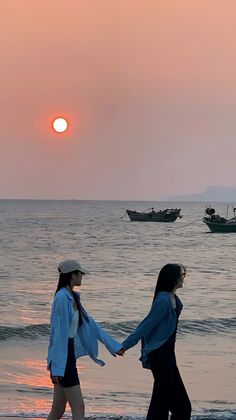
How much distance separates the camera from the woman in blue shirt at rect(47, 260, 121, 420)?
17.4 ft

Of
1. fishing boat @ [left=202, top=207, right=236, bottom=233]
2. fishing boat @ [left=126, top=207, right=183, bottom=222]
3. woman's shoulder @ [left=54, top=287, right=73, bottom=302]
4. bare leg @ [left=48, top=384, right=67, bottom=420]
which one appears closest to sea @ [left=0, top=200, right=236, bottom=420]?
bare leg @ [left=48, top=384, right=67, bottom=420]

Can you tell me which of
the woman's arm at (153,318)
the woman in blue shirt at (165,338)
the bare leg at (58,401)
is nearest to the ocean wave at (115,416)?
the bare leg at (58,401)

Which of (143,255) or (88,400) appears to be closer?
(88,400)

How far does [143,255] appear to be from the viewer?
166ft

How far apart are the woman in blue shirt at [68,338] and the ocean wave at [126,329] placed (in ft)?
34.7

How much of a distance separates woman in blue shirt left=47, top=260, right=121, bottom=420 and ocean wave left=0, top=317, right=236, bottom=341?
1058cm

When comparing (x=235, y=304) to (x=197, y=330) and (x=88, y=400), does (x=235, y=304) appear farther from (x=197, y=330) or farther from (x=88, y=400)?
(x=88, y=400)

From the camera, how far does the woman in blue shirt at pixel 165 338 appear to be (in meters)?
5.60

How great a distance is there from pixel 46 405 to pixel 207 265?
34014mm

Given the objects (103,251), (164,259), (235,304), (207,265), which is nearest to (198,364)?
(235,304)

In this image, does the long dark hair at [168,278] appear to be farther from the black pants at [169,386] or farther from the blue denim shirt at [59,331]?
the blue denim shirt at [59,331]

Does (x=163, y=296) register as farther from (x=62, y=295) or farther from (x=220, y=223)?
(x=220, y=223)

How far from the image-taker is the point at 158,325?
562cm

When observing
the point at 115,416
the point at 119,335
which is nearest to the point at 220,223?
the point at 119,335
